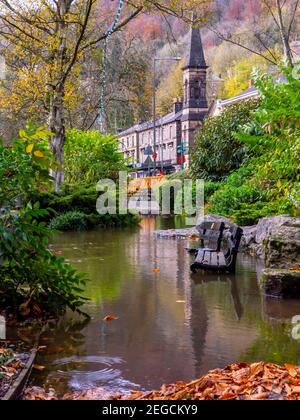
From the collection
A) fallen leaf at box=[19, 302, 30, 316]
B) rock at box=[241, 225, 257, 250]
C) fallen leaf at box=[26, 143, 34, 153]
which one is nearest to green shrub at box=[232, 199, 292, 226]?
rock at box=[241, 225, 257, 250]

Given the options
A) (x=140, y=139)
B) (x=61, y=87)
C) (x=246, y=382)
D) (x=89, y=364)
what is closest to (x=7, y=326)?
(x=89, y=364)

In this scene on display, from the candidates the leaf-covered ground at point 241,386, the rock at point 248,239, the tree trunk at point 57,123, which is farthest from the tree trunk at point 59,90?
the leaf-covered ground at point 241,386

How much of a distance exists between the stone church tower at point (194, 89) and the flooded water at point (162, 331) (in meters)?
70.6

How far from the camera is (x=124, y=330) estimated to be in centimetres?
699

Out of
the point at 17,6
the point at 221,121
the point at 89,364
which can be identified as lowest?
the point at 89,364

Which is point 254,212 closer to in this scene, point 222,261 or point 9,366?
point 222,261

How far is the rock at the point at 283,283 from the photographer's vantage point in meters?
8.52

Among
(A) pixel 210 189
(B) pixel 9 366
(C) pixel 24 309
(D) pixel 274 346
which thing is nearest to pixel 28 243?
(C) pixel 24 309

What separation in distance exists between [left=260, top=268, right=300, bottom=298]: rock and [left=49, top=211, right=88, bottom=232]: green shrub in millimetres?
12718

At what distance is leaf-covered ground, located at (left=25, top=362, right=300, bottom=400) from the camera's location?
429cm

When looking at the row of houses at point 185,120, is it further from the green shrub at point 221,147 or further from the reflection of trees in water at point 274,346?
the reflection of trees in water at point 274,346

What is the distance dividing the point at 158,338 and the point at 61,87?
57.4 ft

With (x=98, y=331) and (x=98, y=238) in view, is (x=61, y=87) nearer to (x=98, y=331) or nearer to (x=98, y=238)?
(x=98, y=238)
